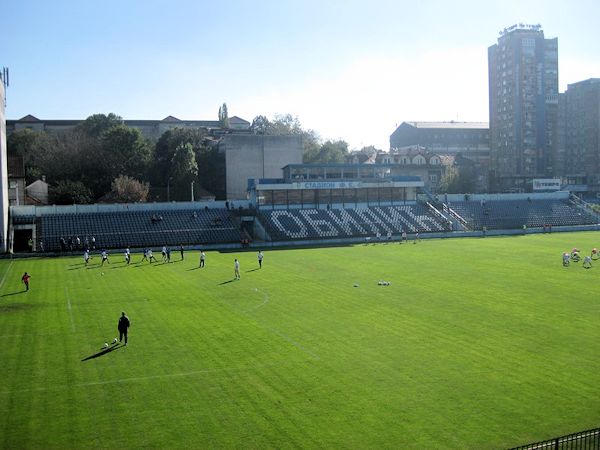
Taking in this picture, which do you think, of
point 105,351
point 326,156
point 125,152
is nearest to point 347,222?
point 125,152

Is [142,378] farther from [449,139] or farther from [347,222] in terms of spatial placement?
[449,139]

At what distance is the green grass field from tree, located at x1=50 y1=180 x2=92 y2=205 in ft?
159

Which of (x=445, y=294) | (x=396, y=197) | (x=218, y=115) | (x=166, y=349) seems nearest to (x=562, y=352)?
(x=445, y=294)

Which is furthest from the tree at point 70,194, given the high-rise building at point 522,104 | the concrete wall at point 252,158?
the high-rise building at point 522,104

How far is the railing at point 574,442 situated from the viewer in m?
13.5

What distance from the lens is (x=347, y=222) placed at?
77375 mm

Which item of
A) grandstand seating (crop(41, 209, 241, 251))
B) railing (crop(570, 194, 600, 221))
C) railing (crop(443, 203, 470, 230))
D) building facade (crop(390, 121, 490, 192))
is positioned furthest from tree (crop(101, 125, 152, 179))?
building facade (crop(390, 121, 490, 192))

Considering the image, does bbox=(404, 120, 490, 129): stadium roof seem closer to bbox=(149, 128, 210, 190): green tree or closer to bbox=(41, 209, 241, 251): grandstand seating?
bbox=(149, 128, 210, 190): green tree

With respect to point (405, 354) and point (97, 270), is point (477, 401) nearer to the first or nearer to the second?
point (405, 354)

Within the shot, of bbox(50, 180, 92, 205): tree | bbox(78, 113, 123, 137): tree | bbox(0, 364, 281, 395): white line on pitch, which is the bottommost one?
bbox(0, 364, 281, 395): white line on pitch

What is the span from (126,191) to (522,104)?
8697 cm

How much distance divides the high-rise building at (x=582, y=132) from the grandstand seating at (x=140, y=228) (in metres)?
96.1

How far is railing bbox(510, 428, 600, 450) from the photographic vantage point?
13508mm

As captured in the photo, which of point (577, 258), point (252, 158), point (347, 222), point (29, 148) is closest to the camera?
point (577, 258)
